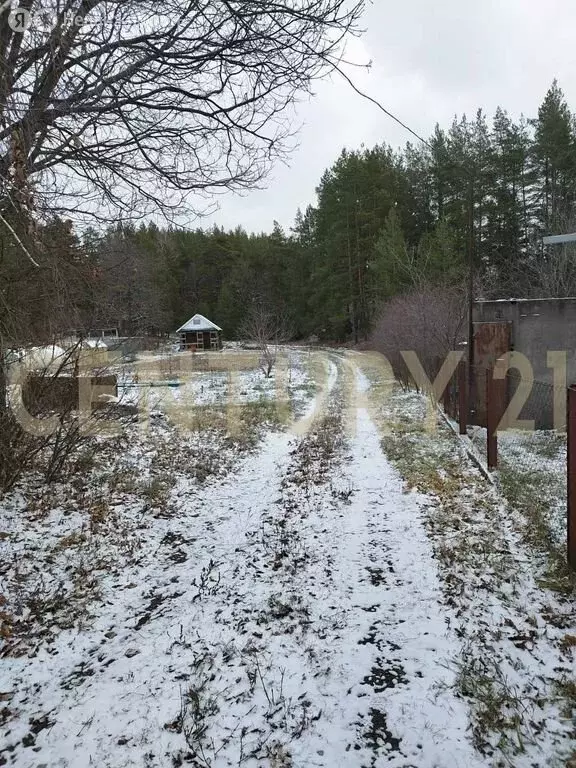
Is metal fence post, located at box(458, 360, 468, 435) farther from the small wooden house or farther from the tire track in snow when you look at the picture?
the small wooden house

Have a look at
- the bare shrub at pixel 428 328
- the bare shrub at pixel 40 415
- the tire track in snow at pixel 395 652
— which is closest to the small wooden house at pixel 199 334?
the bare shrub at pixel 428 328

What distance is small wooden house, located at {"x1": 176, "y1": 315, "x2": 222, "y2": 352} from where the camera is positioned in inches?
1849

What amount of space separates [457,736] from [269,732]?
0.96 metres

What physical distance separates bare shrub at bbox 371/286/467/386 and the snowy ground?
804 cm

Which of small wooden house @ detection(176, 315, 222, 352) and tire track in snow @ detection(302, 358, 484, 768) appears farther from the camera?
small wooden house @ detection(176, 315, 222, 352)

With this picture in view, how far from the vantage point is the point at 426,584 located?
3.81 meters

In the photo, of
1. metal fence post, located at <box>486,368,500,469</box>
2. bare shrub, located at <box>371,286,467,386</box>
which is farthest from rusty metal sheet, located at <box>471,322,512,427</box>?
metal fence post, located at <box>486,368,500,469</box>

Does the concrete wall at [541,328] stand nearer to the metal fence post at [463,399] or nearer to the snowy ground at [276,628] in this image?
the metal fence post at [463,399]

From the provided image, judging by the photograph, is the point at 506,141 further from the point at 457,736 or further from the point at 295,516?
the point at 457,736

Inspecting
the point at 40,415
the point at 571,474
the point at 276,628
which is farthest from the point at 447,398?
the point at 276,628

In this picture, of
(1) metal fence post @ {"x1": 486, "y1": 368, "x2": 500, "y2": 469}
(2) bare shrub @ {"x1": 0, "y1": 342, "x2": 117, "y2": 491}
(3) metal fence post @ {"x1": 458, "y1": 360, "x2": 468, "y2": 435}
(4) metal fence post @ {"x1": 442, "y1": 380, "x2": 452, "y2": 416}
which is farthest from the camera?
(4) metal fence post @ {"x1": 442, "y1": 380, "x2": 452, "y2": 416}

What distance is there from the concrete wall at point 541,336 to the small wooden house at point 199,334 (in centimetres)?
3874

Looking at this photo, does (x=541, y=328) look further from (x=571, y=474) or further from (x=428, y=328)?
(x=571, y=474)

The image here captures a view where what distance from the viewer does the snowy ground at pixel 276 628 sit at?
2398 millimetres
